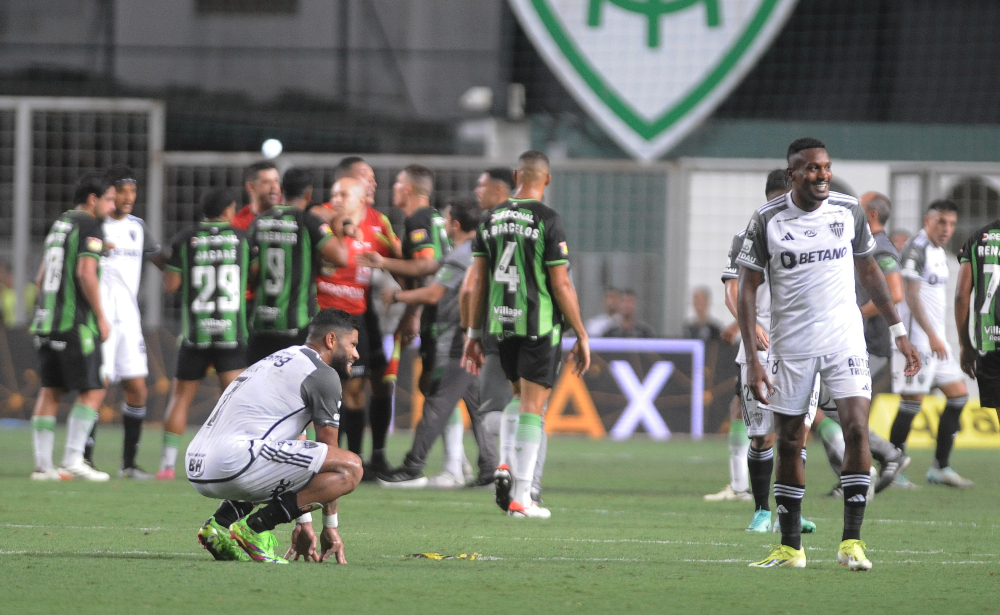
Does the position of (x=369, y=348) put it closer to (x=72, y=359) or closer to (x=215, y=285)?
(x=215, y=285)

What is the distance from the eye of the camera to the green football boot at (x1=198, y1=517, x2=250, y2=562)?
6379 mm

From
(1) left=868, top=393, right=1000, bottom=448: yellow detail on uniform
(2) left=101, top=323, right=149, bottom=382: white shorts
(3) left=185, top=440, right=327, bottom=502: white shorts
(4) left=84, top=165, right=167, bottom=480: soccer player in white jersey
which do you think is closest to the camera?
(3) left=185, top=440, right=327, bottom=502: white shorts

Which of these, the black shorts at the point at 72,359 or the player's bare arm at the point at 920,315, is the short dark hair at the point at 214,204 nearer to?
the black shorts at the point at 72,359

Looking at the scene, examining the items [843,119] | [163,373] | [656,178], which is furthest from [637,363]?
[843,119]

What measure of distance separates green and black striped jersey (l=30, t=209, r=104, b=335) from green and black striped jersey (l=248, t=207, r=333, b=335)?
1366 millimetres

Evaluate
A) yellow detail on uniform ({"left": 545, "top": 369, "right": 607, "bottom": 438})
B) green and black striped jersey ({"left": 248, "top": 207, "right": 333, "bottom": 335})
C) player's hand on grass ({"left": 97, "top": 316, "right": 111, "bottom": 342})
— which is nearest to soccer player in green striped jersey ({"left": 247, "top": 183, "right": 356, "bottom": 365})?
green and black striped jersey ({"left": 248, "top": 207, "right": 333, "bottom": 335})

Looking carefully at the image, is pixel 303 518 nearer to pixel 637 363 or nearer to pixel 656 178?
pixel 637 363

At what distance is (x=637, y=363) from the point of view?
1675 cm

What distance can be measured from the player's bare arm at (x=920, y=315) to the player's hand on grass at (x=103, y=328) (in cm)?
602

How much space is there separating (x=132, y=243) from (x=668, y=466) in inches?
201

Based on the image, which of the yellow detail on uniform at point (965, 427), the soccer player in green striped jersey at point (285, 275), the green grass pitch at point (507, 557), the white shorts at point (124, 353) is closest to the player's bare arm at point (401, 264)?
the soccer player in green striped jersey at point (285, 275)

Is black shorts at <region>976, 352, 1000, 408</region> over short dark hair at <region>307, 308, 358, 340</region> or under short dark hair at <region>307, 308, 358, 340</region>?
under

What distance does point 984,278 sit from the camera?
31.5 feet

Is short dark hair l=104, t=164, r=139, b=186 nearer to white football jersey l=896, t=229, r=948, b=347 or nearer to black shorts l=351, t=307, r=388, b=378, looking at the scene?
black shorts l=351, t=307, r=388, b=378
